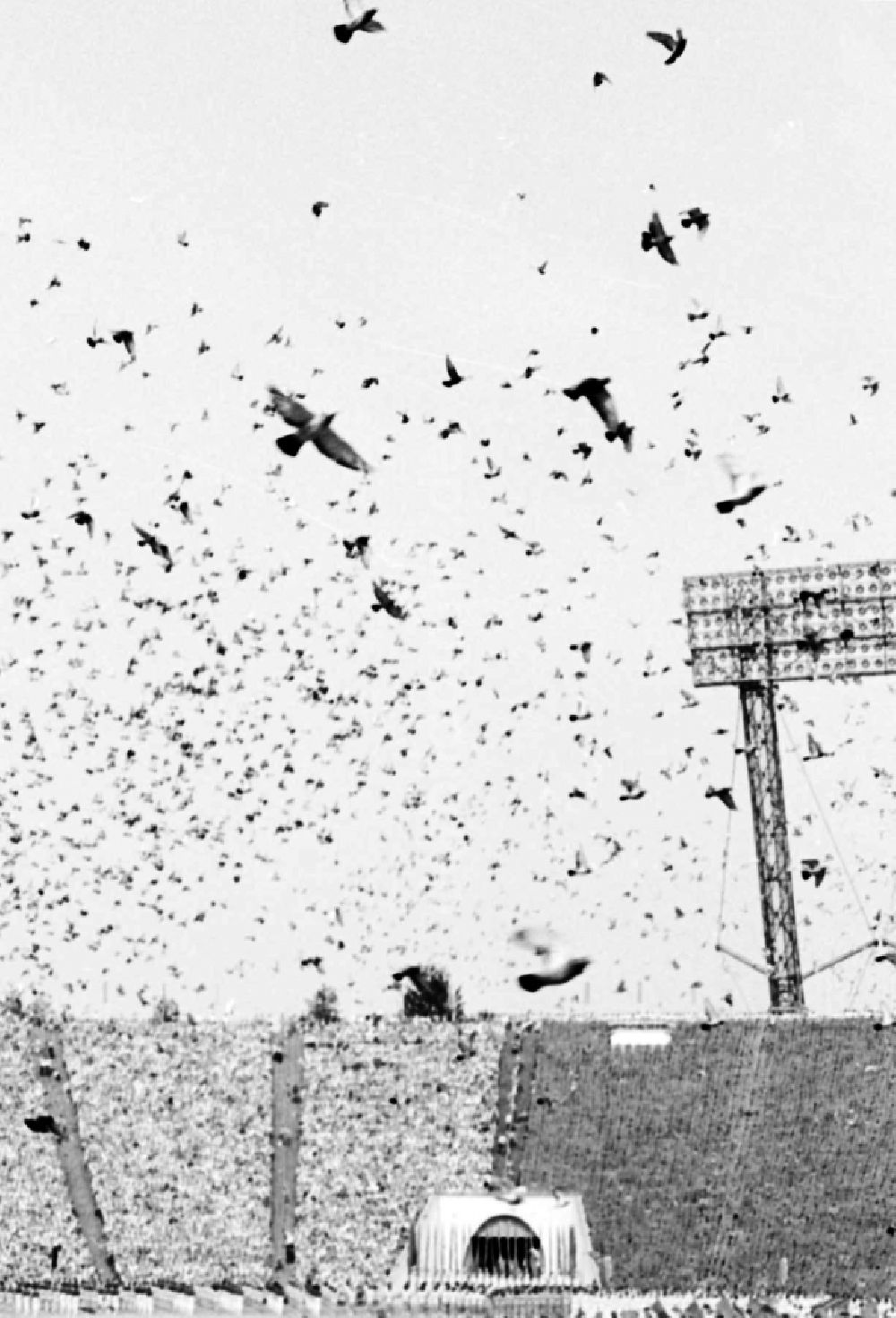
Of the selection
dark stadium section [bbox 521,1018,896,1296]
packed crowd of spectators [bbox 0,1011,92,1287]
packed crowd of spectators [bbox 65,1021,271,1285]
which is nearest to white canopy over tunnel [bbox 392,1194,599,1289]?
dark stadium section [bbox 521,1018,896,1296]

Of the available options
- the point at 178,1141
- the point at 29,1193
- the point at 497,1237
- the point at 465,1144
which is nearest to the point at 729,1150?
the point at 465,1144

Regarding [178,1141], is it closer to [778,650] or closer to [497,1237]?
[497,1237]

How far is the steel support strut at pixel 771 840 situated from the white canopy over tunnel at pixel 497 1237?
14.8m

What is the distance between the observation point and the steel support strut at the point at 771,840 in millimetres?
71875

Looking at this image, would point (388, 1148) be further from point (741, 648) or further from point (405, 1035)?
point (741, 648)

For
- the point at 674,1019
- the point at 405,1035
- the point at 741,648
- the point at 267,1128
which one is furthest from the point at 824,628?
Result: the point at 267,1128

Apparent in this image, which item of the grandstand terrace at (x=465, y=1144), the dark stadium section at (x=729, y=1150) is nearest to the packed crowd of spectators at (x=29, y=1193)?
the grandstand terrace at (x=465, y=1144)

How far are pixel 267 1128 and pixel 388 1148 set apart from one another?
3.38 metres

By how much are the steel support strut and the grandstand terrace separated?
3953mm

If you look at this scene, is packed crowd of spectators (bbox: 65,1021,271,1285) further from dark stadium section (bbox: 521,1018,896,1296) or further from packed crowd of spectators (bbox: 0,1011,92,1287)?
dark stadium section (bbox: 521,1018,896,1296)

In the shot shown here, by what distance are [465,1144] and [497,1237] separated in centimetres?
489

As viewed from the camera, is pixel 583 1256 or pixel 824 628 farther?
pixel 824 628

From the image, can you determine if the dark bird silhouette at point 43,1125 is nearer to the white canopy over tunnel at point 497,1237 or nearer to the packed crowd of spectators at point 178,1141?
the packed crowd of spectators at point 178,1141

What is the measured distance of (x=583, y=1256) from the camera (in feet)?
189
